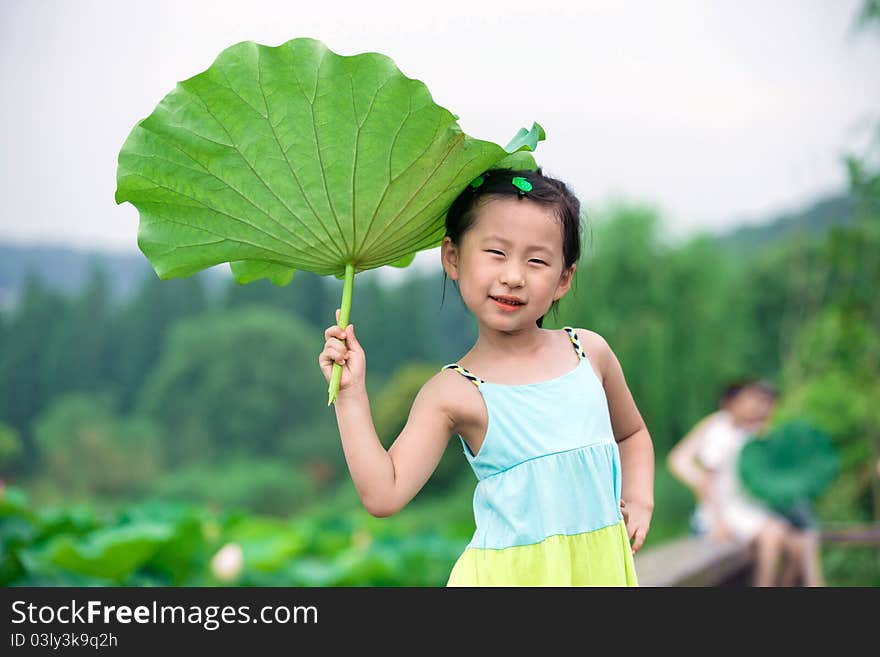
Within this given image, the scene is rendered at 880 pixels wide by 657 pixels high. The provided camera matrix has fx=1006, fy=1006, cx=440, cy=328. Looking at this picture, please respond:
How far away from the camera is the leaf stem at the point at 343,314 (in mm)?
1367

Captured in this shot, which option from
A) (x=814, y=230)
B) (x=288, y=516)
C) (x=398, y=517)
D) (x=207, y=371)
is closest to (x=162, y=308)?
(x=207, y=371)

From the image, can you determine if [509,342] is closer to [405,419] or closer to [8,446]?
[405,419]

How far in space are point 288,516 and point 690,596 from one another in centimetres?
665

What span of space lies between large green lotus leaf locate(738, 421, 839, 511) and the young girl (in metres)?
3.76

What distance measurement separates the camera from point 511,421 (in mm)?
1400

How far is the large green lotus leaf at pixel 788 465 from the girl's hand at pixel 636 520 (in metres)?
3.61

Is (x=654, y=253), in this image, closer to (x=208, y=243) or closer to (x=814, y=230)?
(x=814, y=230)

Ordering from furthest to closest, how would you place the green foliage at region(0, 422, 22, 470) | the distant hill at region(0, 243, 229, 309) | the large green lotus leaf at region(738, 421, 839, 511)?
the distant hill at region(0, 243, 229, 309) → the green foliage at region(0, 422, 22, 470) → the large green lotus leaf at region(738, 421, 839, 511)

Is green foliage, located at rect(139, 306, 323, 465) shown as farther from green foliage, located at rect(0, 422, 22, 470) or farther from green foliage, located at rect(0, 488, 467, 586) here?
green foliage, located at rect(0, 488, 467, 586)

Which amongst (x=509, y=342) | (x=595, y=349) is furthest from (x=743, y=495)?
(x=509, y=342)

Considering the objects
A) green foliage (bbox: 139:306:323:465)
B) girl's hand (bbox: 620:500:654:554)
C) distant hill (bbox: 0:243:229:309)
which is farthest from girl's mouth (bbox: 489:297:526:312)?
distant hill (bbox: 0:243:229:309)

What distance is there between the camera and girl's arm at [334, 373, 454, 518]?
4.40 feet

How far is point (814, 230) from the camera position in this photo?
9.12 metres

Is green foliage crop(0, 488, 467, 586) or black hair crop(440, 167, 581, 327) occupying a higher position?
green foliage crop(0, 488, 467, 586)
